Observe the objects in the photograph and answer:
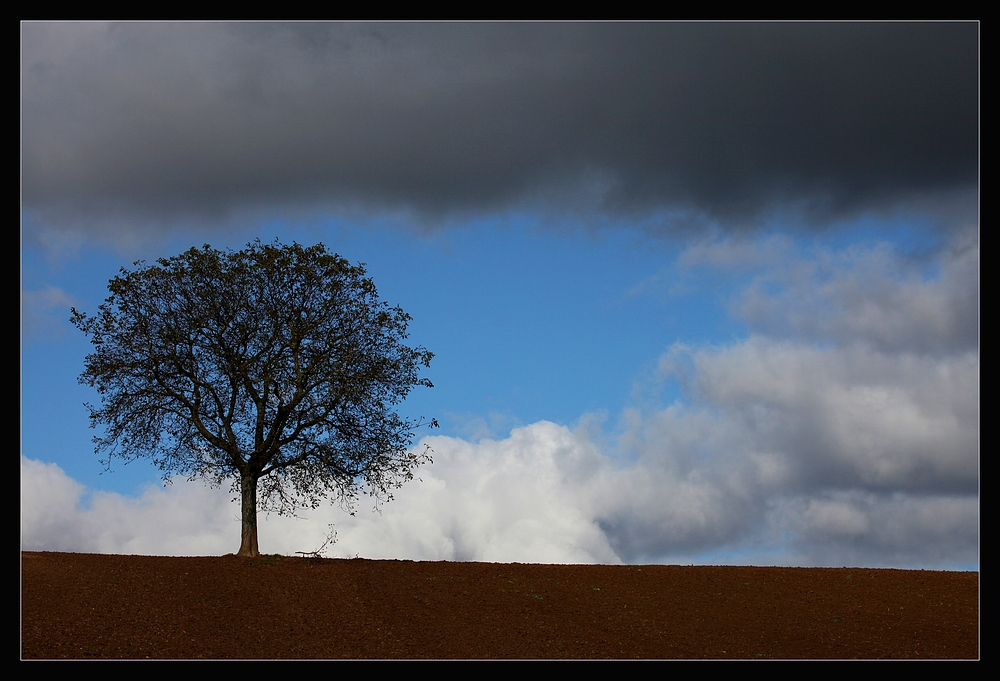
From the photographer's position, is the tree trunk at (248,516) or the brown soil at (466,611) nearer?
the brown soil at (466,611)

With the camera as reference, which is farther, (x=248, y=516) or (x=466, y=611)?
(x=248, y=516)

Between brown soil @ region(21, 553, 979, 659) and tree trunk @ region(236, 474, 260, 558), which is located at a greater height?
tree trunk @ region(236, 474, 260, 558)

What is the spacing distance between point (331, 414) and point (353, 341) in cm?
258

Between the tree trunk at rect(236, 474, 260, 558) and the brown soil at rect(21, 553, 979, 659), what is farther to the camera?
the tree trunk at rect(236, 474, 260, 558)

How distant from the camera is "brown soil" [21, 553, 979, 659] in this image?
20.3 metres

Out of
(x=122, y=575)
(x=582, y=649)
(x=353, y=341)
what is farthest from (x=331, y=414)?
(x=582, y=649)

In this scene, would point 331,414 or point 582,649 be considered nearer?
point 582,649

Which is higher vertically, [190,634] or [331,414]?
[331,414]

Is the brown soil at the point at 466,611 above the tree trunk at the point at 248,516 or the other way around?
the other way around

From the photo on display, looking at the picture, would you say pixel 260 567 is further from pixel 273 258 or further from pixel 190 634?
pixel 273 258

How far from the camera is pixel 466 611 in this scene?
23047 mm

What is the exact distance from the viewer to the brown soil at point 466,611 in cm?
2030

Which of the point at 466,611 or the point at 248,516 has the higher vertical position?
the point at 248,516

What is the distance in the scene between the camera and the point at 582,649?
2059cm
